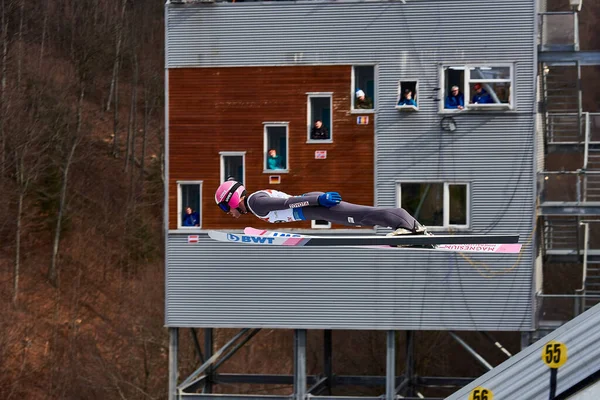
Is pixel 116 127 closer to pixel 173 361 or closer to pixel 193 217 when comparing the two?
pixel 173 361

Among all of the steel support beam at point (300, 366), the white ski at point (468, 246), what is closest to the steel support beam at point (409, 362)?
the steel support beam at point (300, 366)

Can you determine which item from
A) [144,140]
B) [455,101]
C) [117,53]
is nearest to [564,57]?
[455,101]

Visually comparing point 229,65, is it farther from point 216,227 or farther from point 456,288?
point 456,288

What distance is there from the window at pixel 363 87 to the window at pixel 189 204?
3961mm

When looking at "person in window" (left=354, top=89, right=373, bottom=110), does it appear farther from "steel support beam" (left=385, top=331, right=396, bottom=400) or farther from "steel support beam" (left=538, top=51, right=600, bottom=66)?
"steel support beam" (left=385, top=331, right=396, bottom=400)

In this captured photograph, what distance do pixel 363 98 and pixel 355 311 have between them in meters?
4.69

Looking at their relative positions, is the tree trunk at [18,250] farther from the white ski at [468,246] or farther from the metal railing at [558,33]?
the white ski at [468,246]

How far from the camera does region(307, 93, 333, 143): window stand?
27903 millimetres

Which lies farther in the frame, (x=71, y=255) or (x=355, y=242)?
(x=71, y=255)

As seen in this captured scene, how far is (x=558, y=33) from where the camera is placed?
28.4m

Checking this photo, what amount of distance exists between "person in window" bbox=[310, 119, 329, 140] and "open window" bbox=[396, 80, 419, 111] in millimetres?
1675

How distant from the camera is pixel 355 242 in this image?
20.1 metres

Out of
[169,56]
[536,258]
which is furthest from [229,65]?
[536,258]

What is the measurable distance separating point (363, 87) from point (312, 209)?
33.2 ft
